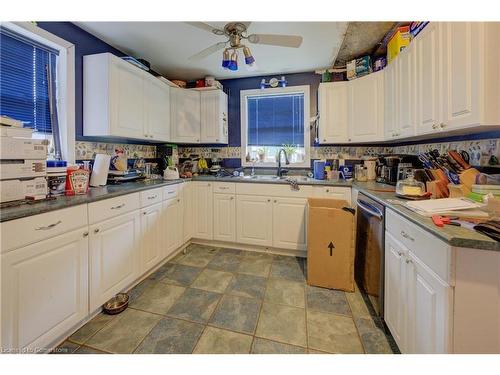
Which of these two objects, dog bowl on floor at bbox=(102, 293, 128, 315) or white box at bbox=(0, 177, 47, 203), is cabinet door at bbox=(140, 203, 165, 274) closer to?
dog bowl on floor at bbox=(102, 293, 128, 315)

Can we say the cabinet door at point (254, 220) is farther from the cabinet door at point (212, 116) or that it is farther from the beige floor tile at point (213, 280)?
the cabinet door at point (212, 116)

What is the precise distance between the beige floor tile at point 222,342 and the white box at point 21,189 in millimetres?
1454

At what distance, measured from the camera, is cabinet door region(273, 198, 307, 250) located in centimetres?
262

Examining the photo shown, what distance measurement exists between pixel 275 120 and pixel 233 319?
265cm

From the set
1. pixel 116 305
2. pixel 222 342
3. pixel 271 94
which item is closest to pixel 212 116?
pixel 271 94

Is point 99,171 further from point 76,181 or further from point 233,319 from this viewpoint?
point 233,319

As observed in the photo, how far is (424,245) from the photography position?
1063mm

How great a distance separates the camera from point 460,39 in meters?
1.27

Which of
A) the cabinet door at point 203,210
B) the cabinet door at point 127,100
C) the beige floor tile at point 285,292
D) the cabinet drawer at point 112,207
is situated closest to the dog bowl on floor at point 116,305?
the cabinet drawer at point 112,207

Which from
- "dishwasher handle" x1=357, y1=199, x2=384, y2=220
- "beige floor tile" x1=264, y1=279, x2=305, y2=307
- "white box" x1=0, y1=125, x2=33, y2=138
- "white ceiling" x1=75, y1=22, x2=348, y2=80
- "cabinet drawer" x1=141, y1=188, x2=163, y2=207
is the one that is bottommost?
"beige floor tile" x1=264, y1=279, x2=305, y2=307

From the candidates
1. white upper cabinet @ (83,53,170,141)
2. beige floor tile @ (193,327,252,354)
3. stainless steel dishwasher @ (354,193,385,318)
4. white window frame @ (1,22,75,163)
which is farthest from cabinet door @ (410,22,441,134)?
white window frame @ (1,22,75,163)

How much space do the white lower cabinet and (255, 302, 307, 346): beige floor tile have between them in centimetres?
57
